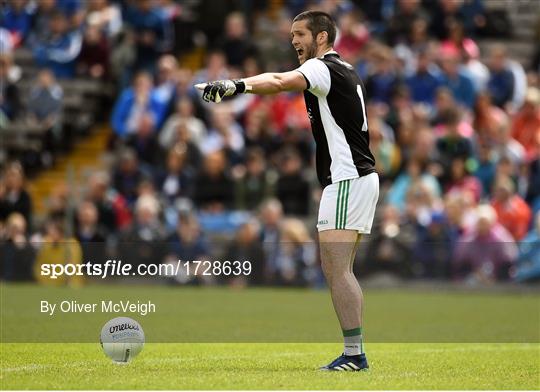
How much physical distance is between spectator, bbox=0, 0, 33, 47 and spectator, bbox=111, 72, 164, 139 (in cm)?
322

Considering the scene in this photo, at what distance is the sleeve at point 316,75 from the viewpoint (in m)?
9.31

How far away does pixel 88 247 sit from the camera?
18.0 metres

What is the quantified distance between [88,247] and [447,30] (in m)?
9.54

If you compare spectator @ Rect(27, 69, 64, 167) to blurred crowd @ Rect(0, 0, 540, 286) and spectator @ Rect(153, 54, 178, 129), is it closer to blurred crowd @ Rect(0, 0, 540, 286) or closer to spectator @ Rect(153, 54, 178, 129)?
blurred crowd @ Rect(0, 0, 540, 286)

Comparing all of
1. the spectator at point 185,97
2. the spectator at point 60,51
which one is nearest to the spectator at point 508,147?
the spectator at point 185,97

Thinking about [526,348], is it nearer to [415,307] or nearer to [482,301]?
[415,307]

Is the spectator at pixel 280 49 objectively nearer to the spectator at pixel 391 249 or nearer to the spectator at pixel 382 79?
the spectator at pixel 382 79

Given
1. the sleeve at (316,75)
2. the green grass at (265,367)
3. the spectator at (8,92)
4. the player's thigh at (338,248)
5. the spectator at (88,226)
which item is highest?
the spectator at (8,92)

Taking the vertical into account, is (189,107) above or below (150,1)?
below

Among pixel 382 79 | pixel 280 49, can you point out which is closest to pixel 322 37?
pixel 382 79

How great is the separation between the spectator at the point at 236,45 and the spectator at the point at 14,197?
16.8 ft

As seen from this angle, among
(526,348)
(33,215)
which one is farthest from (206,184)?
(526,348)

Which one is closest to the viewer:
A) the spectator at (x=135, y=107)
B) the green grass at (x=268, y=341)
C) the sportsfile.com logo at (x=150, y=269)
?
the green grass at (x=268, y=341)

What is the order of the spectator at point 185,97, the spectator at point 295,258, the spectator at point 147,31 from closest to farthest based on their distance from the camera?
the spectator at point 295,258, the spectator at point 185,97, the spectator at point 147,31
